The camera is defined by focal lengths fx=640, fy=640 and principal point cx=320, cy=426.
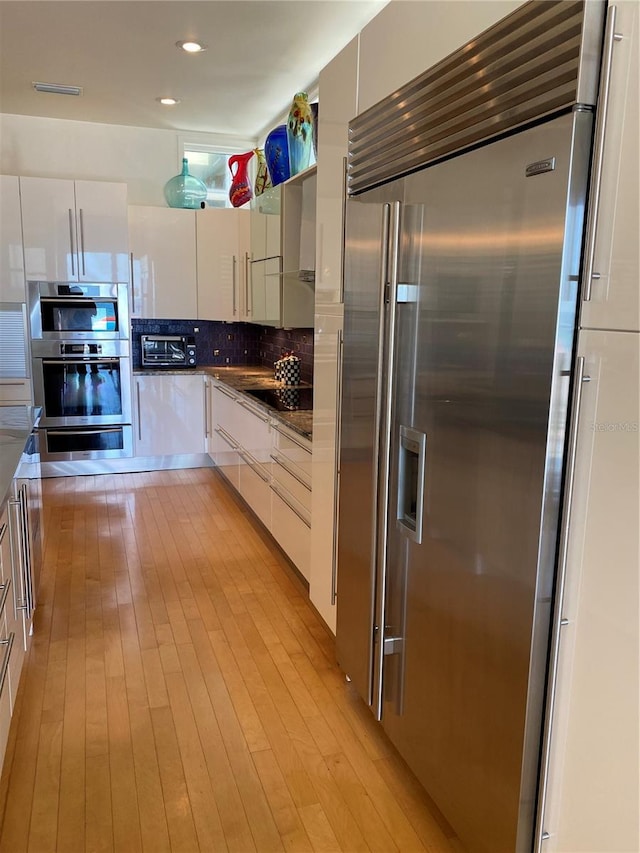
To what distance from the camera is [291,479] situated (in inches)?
127

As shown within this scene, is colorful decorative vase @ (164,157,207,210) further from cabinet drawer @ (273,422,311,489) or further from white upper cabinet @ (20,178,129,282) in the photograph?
cabinet drawer @ (273,422,311,489)

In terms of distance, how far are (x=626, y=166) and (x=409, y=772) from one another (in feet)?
5.97

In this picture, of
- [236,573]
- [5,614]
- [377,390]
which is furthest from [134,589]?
[377,390]

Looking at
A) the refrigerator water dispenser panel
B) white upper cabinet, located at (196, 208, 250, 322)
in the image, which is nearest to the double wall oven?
white upper cabinet, located at (196, 208, 250, 322)

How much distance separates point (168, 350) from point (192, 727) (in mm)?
3641

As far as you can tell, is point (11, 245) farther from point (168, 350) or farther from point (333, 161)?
point (333, 161)

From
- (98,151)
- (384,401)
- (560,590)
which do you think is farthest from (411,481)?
(98,151)

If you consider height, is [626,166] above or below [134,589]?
above

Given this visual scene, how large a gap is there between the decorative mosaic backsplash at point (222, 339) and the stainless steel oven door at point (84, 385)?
0.28 m

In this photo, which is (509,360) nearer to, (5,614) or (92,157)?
(5,614)

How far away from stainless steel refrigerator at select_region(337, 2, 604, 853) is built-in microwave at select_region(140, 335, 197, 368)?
3493 mm

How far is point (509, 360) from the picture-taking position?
4.44ft

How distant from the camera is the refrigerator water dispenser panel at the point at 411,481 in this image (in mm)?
1722

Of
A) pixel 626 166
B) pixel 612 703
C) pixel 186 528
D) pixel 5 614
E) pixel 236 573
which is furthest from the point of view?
pixel 186 528
